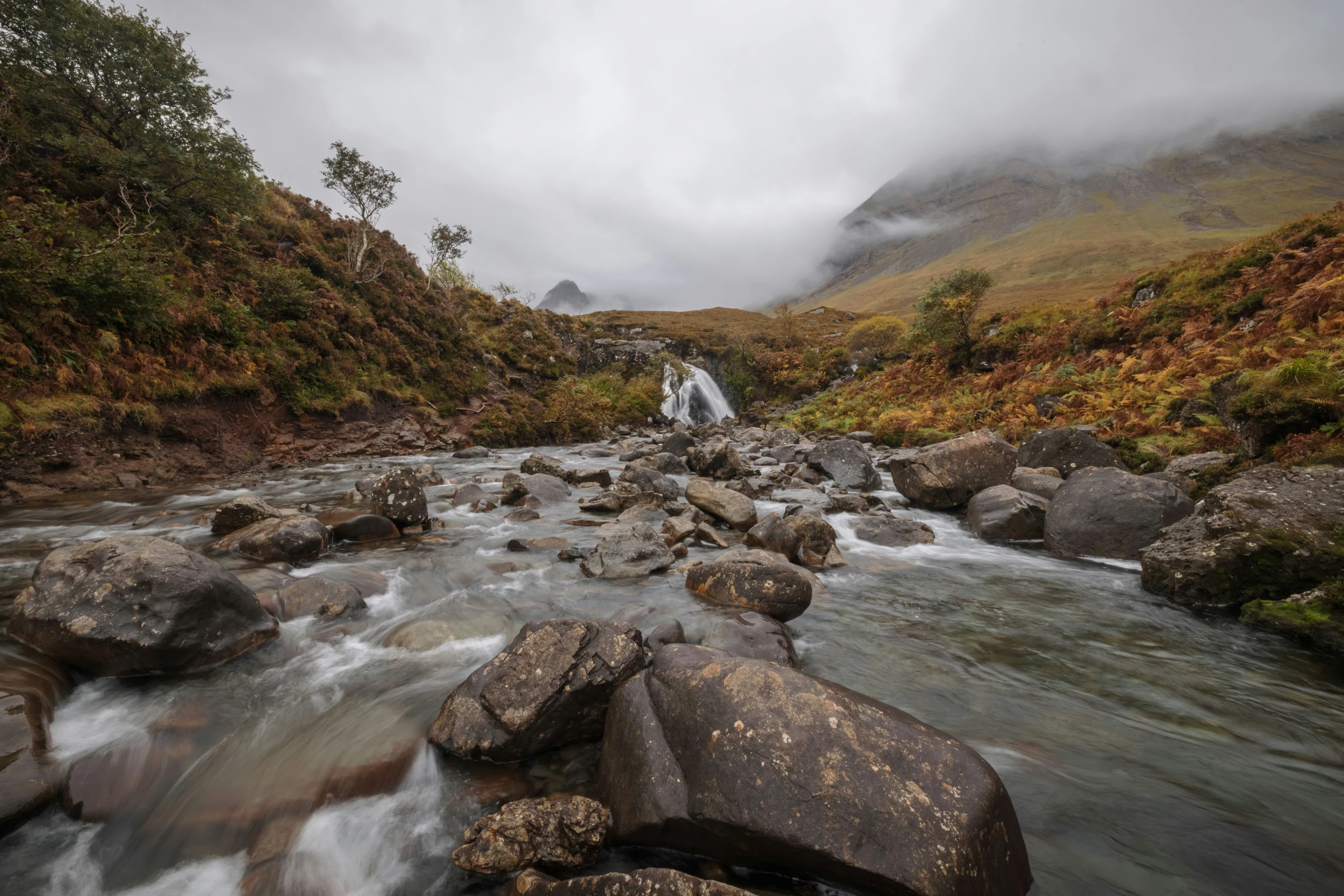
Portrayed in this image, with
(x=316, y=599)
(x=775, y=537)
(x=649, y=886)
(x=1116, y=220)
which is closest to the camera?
(x=649, y=886)

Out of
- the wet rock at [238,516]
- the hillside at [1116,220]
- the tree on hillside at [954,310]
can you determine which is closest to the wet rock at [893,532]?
the wet rock at [238,516]

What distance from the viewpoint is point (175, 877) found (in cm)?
275

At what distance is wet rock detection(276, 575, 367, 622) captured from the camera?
5.47 metres

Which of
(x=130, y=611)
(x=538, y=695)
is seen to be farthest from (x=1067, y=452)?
(x=130, y=611)

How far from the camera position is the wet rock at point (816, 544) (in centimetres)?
780

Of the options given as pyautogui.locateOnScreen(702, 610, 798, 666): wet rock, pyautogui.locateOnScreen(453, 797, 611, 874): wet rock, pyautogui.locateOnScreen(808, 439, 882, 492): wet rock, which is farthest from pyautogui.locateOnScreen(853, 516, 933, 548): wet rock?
pyautogui.locateOnScreen(453, 797, 611, 874): wet rock

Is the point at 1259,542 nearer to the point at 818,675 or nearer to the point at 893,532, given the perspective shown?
the point at 893,532

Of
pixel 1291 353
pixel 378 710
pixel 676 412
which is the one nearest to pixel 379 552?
pixel 378 710

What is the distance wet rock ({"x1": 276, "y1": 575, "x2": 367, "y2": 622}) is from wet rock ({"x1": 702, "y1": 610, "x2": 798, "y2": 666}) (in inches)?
161

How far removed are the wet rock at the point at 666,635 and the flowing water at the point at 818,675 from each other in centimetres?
55

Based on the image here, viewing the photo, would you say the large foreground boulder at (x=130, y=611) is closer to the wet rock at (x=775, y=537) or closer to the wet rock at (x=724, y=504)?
the wet rock at (x=775, y=537)

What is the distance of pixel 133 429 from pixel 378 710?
39.8ft

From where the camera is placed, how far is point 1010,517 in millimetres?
9000

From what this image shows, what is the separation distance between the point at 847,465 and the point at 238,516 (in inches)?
532
